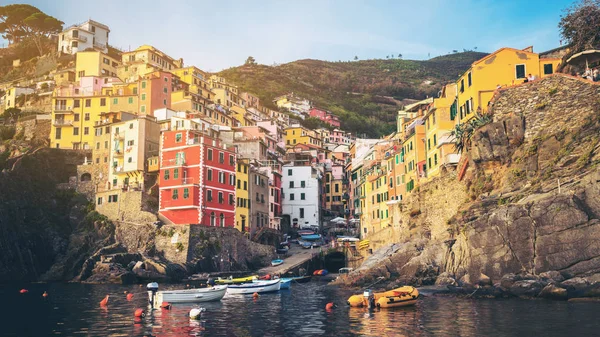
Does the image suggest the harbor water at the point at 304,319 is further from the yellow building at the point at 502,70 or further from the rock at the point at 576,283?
the yellow building at the point at 502,70

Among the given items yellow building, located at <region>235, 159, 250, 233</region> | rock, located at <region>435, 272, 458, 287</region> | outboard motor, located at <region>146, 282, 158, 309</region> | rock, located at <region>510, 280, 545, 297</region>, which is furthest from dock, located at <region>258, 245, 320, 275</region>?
rock, located at <region>510, 280, 545, 297</region>

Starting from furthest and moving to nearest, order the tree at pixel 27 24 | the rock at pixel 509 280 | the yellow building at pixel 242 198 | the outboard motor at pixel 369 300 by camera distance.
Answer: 1. the tree at pixel 27 24
2. the yellow building at pixel 242 198
3. the rock at pixel 509 280
4. the outboard motor at pixel 369 300

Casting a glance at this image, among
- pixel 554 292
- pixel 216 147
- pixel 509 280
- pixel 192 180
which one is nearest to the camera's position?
pixel 554 292

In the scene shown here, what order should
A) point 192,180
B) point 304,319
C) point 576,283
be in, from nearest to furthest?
point 304,319 < point 576,283 < point 192,180

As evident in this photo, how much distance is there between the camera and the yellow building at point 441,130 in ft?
196

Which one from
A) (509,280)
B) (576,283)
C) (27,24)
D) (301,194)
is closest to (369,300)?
(509,280)

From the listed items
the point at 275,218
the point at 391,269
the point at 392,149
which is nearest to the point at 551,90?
the point at 391,269

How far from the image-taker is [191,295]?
45688 mm

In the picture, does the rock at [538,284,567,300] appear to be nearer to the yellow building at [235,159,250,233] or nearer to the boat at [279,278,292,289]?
the boat at [279,278,292,289]

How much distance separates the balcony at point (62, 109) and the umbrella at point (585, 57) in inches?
3189

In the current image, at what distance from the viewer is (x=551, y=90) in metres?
49.5

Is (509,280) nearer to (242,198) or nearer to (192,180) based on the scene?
(192,180)

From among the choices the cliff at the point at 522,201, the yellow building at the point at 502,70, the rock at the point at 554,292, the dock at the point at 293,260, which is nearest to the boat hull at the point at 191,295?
the cliff at the point at 522,201

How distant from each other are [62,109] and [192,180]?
3771 centimetres
